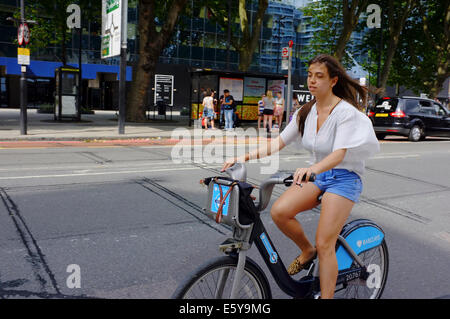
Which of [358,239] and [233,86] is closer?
[358,239]

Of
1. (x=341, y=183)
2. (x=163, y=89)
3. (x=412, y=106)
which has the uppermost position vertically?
(x=163, y=89)

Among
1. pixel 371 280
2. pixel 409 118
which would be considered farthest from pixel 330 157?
pixel 409 118

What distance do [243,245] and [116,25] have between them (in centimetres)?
1564

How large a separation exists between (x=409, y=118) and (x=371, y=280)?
15901mm

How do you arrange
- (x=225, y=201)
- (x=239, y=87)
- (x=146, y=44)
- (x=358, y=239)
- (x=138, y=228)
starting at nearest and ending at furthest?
(x=225, y=201) → (x=358, y=239) → (x=138, y=228) → (x=146, y=44) → (x=239, y=87)

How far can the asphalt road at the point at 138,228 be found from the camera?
3.48 metres

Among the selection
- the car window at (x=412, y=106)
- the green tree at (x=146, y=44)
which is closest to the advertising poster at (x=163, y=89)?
the green tree at (x=146, y=44)

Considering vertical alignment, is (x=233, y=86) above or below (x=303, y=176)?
above

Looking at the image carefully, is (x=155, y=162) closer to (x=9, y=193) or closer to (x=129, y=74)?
(x=9, y=193)

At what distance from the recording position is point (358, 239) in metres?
2.96

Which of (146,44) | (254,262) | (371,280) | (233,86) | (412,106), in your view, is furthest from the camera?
(233,86)

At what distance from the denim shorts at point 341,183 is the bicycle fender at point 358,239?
0.27 m

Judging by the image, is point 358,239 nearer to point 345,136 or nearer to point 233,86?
point 345,136

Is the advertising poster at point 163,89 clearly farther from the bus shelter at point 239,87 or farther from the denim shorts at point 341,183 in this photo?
the denim shorts at point 341,183
